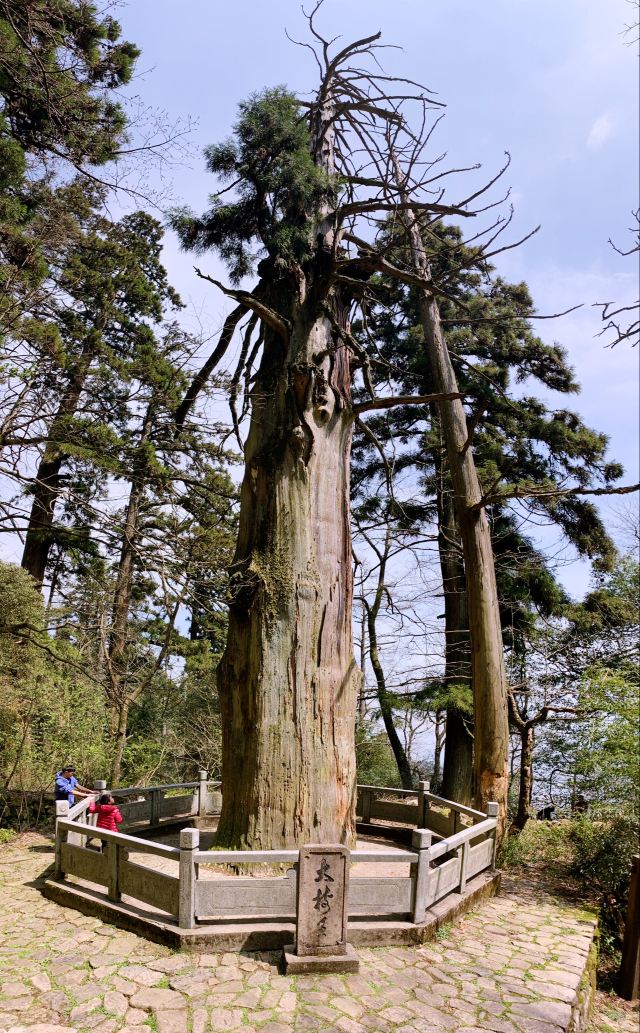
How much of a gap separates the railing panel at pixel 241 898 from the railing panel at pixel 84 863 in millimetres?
1383

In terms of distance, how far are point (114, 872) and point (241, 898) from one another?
1.46m

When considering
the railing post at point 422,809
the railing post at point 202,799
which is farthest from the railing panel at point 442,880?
the railing post at point 202,799

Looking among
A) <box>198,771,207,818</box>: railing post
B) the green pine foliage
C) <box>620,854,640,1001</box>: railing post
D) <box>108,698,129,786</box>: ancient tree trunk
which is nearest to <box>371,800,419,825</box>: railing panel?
<box>198,771,207,818</box>: railing post

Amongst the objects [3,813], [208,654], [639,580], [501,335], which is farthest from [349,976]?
[208,654]

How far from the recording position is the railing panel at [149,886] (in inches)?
216

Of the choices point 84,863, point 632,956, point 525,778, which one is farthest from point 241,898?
point 525,778

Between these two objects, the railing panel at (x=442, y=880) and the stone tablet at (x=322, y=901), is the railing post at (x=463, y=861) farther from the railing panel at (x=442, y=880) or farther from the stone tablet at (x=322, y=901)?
the stone tablet at (x=322, y=901)

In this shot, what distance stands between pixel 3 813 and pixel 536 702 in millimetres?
9582

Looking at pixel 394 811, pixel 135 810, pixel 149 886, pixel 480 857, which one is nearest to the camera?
pixel 149 886

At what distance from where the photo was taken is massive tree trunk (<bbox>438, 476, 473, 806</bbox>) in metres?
13.6

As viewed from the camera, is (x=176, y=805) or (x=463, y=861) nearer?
(x=463, y=861)

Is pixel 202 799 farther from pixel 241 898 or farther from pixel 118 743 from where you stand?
pixel 241 898

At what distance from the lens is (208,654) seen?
A: 763 inches

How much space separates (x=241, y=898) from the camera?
5320mm
